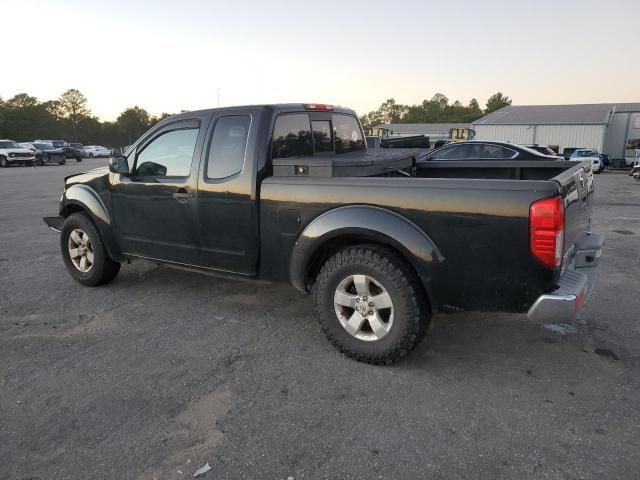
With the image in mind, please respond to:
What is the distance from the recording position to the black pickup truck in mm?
2943

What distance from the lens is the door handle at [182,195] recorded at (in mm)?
4294

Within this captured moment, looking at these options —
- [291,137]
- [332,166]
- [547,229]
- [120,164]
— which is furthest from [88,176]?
[547,229]

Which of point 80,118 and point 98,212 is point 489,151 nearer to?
point 98,212

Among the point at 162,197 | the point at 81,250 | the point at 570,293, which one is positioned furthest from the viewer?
the point at 81,250

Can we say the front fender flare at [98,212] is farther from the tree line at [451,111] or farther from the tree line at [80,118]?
the tree line at [451,111]

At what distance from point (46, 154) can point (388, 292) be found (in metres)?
39.4

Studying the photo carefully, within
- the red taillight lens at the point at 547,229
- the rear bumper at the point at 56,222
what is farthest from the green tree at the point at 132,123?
the red taillight lens at the point at 547,229

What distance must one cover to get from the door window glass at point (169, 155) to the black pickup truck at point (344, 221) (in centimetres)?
1

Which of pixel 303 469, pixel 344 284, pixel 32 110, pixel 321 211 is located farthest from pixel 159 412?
pixel 32 110

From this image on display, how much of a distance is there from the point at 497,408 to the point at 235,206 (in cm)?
246

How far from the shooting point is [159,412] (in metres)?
2.95

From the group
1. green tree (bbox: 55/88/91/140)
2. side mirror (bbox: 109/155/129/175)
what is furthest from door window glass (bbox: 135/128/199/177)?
green tree (bbox: 55/88/91/140)

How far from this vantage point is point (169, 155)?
4.55m

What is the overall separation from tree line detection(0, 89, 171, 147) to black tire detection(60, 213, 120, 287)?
226 feet
